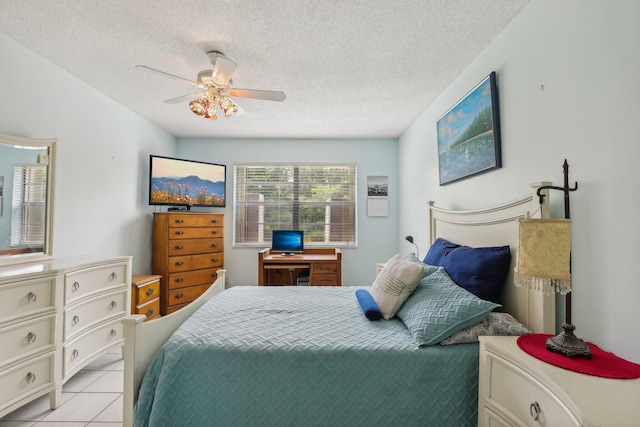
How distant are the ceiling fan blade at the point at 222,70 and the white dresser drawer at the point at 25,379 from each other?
6.94 feet

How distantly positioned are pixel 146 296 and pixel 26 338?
4.56 feet

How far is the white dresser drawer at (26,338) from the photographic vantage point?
5.46 ft

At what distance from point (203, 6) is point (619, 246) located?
233 cm

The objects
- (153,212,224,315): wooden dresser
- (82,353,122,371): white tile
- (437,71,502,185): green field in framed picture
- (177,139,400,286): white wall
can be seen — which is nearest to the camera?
(437,71,502,185): green field in framed picture

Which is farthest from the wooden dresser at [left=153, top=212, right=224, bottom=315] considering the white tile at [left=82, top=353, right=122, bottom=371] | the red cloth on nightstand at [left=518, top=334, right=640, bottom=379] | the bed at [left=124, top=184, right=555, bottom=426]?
the red cloth on nightstand at [left=518, top=334, right=640, bottom=379]

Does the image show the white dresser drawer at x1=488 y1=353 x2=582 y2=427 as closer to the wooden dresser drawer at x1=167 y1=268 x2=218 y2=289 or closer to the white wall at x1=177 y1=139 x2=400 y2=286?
the white wall at x1=177 y1=139 x2=400 y2=286

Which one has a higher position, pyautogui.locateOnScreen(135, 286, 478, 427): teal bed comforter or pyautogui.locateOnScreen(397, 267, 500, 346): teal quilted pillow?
pyautogui.locateOnScreen(397, 267, 500, 346): teal quilted pillow

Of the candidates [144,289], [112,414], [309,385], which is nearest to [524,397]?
[309,385]

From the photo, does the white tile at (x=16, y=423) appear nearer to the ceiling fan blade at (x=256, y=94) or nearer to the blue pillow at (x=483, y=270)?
the ceiling fan blade at (x=256, y=94)

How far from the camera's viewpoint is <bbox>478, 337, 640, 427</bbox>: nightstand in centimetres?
81

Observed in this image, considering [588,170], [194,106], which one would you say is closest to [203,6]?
[194,106]

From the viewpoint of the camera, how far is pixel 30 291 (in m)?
1.79

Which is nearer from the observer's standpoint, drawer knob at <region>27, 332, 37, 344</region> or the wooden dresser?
→ drawer knob at <region>27, 332, 37, 344</region>

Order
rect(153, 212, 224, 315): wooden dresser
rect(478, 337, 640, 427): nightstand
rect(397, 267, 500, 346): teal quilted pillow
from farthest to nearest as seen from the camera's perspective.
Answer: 1. rect(153, 212, 224, 315): wooden dresser
2. rect(397, 267, 500, 346): teal quilted pillow
3. rect(478, 337, 640, 427): nightstand
